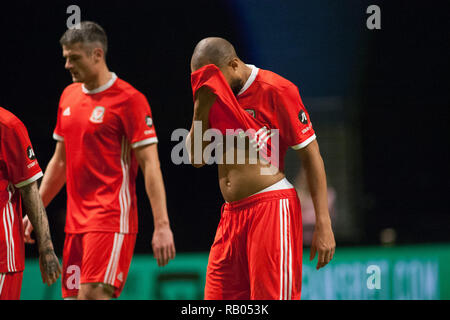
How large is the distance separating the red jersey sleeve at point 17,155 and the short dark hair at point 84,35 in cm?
111

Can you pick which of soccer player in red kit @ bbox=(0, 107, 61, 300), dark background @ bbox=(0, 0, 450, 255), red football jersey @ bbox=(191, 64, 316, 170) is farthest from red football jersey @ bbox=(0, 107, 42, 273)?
dark background @ bbox=(0, 0, 450, 255)

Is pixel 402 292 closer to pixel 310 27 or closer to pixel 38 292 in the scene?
pixel 310 27

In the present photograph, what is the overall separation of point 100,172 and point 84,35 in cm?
78

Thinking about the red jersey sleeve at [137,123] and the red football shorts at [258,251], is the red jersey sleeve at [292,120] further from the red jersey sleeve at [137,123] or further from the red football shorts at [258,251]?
the red jersey sleeve at [137,123]

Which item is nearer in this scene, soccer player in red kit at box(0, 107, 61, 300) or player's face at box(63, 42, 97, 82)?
soccer player in red kit at box(0, 107, 61, 300)

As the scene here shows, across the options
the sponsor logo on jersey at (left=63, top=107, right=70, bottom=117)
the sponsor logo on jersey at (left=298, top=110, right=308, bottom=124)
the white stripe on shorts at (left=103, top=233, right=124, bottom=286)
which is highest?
the sponsor logo on jersey at (left=63, top=107, right=70, bottom=117)

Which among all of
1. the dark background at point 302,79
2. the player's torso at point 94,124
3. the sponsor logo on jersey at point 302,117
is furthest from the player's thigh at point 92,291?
the dark background at point 302,79

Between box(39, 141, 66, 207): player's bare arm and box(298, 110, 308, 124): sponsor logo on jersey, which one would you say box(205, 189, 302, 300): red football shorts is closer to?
box(298, 110, 308, 124): sponsor logo on jersey

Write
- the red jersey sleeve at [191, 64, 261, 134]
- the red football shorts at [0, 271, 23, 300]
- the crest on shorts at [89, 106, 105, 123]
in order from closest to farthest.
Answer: the red football shorts at [0, 271, 23, 300] < the red jersey sleeve at [191, 64, 261, 134] < the crest on shorts at [89, 106, 105, 123]

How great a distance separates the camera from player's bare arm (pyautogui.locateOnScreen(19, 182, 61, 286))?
291 centimetres

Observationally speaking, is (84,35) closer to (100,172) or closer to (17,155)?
(100,172)

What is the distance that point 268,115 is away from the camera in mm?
3186

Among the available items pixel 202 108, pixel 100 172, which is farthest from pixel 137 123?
pixel 202 108

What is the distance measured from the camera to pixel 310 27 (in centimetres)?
608
